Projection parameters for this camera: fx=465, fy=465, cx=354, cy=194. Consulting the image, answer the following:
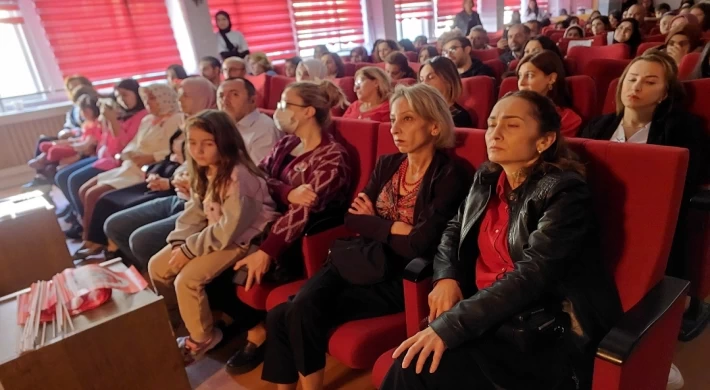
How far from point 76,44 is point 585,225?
19.3ft

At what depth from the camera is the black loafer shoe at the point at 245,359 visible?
6.14 ft

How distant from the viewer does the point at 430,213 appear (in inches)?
57.6

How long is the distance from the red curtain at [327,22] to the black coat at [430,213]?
6.26 meters

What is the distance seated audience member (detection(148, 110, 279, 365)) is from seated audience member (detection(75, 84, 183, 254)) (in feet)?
3.86

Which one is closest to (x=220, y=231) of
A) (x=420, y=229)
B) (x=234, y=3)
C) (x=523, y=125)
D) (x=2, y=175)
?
(x=420, y=229)

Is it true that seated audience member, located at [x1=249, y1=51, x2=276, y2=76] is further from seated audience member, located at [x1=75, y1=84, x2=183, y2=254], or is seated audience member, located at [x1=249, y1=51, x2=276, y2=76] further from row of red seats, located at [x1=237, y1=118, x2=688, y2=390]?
row of red seats, located at [x1=237, y1=118, x2=688, y2=390]


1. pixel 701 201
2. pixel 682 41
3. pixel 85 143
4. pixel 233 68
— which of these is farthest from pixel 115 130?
pixel 682 41

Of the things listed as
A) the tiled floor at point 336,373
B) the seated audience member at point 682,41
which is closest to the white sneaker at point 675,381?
the tiled floor at point 336,373

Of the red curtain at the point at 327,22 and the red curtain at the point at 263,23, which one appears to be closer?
the red curtain at the point at 263,23

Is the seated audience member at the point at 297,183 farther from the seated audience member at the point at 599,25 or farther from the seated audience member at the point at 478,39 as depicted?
the seated audience member at the point at 599,25

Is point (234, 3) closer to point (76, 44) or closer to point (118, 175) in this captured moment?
point (76, 44)

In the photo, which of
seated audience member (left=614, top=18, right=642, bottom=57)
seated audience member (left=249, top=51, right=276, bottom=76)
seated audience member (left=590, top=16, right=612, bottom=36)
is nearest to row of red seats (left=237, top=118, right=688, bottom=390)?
seated audience member (left=614, top=18, right=642, bottom=57)

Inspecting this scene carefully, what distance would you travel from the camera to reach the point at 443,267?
1.32 meters

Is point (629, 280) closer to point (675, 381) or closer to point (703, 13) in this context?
point (675, 381)
